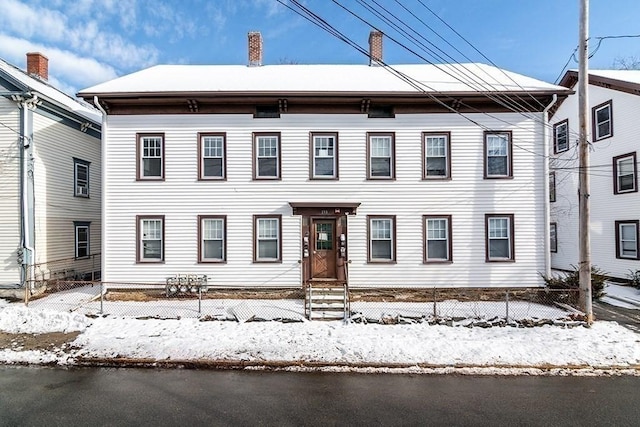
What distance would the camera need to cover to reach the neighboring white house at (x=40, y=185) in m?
12.2

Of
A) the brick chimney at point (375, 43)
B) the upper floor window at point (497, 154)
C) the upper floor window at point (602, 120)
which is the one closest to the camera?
the upper floor window at point (497, 154)

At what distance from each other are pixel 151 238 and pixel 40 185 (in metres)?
5.04

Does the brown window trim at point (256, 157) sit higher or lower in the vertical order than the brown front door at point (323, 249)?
higher

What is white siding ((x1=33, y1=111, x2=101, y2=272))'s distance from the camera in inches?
505

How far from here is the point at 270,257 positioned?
12570 mm

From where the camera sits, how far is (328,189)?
12.5 m

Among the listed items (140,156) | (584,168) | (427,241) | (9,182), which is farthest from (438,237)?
(9,182)

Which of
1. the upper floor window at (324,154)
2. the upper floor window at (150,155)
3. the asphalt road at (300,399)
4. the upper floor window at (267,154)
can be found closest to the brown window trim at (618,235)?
the asphalt road at (300,399)

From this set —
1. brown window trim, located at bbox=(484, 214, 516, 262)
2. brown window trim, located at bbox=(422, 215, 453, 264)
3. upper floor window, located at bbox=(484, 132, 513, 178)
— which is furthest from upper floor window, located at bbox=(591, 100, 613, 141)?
brown window trim, located at bbox=(422, 215, 453, 264)

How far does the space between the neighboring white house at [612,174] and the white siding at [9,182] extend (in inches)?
922

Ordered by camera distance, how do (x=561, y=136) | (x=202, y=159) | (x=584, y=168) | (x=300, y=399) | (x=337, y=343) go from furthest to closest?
(x=561, y=136) → (x=202, y=159) → (x=584, y=168) → (x=337, y=343) → (x=300, y=399)

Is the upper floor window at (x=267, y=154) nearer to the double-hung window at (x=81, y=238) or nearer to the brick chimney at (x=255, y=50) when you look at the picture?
the brick chimney at (x=255, y=50)

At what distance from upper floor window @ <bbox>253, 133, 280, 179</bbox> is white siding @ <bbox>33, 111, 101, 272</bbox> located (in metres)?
8.54

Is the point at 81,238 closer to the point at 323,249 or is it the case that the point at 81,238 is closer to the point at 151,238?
the point at 151,238
